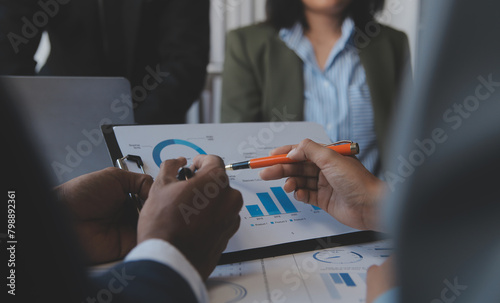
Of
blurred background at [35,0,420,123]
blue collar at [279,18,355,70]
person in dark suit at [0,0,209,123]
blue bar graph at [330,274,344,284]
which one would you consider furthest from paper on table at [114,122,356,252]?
blurred background at [35,0,420,123]

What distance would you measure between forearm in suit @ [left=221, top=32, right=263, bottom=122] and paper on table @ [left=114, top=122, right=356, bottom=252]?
548 millimetres

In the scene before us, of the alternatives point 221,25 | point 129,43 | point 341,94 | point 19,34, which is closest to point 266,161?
point 341,94

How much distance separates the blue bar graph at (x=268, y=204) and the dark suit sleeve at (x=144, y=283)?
26 cm

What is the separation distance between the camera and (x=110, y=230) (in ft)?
1.66

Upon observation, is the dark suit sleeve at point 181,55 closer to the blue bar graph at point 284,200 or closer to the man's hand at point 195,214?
the blue bar graph at point 284,200

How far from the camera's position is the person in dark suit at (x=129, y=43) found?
112 cm

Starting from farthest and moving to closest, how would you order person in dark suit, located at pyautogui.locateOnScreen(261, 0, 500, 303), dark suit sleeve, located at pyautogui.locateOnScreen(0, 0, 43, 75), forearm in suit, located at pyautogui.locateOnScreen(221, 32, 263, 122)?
forearm in suit, located at pyautogui.locateOnScreen(221, 32, 263, 122) < dark suit sleeve, located at pyautogui.locateOnScreen(0, 0, 43, 75) < person in dark suit, located at pyautogui.locateOnScreen(261, 0, 500, 303)

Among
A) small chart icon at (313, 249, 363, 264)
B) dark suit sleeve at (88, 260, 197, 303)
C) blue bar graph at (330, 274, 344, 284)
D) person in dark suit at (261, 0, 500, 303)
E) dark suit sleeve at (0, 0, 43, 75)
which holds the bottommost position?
small chart icon at (313, 249, 363, 264)

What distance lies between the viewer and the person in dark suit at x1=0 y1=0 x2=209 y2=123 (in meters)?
1.12

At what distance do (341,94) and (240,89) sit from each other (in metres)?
0.35

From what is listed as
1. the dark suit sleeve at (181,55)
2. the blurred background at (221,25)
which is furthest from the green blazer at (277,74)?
the blurred background at (221,25)

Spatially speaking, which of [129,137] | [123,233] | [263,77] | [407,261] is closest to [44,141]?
[129,137]

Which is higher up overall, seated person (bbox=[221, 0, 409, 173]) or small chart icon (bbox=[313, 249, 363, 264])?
seated person (bbox=[221, 0, 409, 173])

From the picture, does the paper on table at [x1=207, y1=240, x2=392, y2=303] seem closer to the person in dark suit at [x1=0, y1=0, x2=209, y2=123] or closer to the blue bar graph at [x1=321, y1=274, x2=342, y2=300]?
the blue bar graph at [x1=321, y1=274, x2=342, y2=300]
